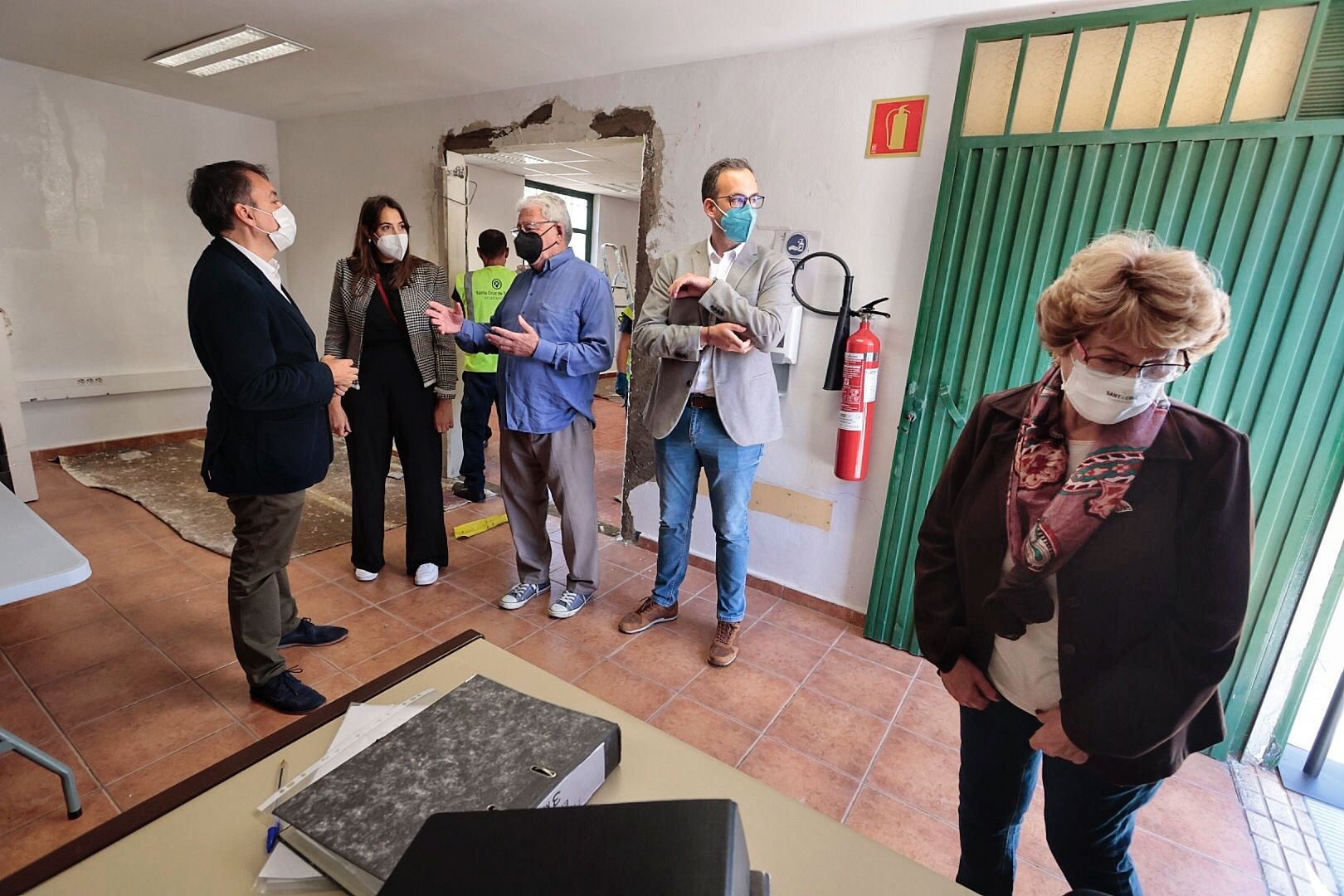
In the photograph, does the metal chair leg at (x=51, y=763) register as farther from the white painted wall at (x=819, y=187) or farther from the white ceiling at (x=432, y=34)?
the white ceiling at (x=432, y=34)

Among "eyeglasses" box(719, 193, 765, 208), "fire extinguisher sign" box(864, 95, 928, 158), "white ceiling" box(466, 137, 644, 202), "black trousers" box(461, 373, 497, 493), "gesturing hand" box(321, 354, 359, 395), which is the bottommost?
"black trousers" box(461, 373, 497, 493)

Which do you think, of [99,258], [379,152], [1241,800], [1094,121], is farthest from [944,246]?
[99,258]

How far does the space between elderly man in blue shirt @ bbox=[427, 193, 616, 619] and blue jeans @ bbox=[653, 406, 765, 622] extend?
38 centimetres

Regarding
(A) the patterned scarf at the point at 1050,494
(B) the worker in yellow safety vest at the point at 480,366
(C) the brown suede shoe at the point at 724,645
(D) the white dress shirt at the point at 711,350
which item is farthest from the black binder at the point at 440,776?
(B) the worker in yellow safety vest at the point at 480,366

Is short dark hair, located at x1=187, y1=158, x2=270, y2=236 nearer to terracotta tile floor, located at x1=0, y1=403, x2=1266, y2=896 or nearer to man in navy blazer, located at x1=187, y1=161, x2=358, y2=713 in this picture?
man in navy blazer, located at x1=187, y1=161, x2=358, y2=713

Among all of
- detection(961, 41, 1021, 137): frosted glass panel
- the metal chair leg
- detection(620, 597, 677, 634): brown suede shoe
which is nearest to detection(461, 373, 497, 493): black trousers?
detection(620, 597, 677, 634): brown suede shoe

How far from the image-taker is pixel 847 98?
243cm

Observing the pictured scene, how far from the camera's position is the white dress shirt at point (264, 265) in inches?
67.3

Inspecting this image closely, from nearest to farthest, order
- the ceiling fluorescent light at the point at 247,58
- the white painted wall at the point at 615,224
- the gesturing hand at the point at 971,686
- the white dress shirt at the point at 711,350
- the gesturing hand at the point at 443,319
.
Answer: the gesturing hand at the point at 971,686 < the white dress shirt at the point at 711,350 < the gesturing hand at the point at 443,319 < the ceiling fluorescent light at the point at 247,58 < the white painted wall at the point at 615,224

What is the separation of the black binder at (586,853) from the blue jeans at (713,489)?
1.74 metres

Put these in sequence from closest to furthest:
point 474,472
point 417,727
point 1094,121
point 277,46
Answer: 1. point 417,727
2. point 1094,121
3. point 277,46
4. point 474,472

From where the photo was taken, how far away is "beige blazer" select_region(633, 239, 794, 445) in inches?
80.6

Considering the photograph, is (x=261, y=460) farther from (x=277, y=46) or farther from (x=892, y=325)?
(x=277, y=46)

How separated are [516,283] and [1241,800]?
2.96 meters
